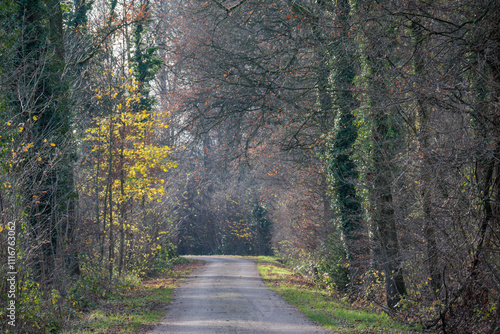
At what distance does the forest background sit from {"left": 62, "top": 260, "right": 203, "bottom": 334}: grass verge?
1.50 ft

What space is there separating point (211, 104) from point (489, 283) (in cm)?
986

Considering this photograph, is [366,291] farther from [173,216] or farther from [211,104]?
[173,216]

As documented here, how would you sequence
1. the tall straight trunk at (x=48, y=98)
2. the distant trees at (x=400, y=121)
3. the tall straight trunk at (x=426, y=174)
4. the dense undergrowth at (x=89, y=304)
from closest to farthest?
the distant trees at (x=400, y=121)
the tall straight trunk at (x=426, y=174)
the dense undergrowth at (x=89, y=304)
the tall straight trunk at (x=48, y=98)

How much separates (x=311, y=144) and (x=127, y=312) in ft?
28.5

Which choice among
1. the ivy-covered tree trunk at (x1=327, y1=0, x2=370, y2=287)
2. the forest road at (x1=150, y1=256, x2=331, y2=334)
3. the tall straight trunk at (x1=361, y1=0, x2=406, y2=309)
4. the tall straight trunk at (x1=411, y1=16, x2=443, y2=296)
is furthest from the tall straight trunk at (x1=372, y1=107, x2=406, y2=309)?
the forest road at (x1=150, y1=256, x2=331, y2=334)

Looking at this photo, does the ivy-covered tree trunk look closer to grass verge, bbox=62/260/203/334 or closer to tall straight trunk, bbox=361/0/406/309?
tall straight trunk, bbox=361/0/406/309

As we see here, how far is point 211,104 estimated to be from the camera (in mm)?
14453

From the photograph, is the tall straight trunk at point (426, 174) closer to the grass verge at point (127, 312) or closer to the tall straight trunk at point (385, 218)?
the tall straight trunk at point (385, 218)

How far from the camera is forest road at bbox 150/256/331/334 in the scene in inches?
338

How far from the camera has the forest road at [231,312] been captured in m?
8.59

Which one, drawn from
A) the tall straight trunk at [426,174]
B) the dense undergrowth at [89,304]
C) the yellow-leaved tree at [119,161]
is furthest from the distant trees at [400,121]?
the dense undergrowth at [89,304]

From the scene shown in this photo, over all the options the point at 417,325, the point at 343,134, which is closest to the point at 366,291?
the point at 417,325

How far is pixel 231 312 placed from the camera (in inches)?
410

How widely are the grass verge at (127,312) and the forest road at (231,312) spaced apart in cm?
32
